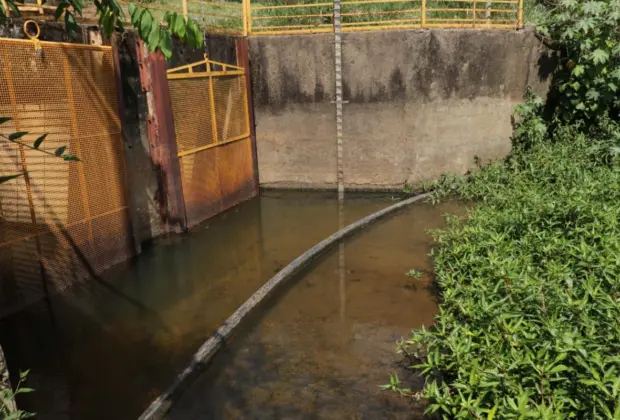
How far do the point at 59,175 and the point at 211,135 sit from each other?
361cm

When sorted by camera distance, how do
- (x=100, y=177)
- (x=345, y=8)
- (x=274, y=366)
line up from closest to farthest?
(x=274, y=366), (x=100, y=177), (x=345, y=8)

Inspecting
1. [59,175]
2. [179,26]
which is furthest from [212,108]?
[179,26]

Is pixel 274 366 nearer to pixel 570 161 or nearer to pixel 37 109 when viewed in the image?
pixel 37 109

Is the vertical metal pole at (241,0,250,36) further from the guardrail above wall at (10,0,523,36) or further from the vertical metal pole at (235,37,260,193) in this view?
the vertical metal pole at (235,37,260,193)

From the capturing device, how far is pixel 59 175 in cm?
655

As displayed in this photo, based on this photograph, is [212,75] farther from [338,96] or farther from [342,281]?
[342,281]

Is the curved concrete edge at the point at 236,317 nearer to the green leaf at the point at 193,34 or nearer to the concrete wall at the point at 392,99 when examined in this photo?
the concrete wall at the point at 392,99

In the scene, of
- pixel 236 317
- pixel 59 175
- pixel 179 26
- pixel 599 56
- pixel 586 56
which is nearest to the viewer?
pixel 179 26

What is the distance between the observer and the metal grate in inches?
235

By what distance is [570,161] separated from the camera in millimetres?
8570

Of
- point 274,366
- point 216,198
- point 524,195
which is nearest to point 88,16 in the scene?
point 216,198

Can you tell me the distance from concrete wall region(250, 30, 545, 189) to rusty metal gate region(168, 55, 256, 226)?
950mm

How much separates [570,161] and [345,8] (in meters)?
7.76

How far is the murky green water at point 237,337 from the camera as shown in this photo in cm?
448
